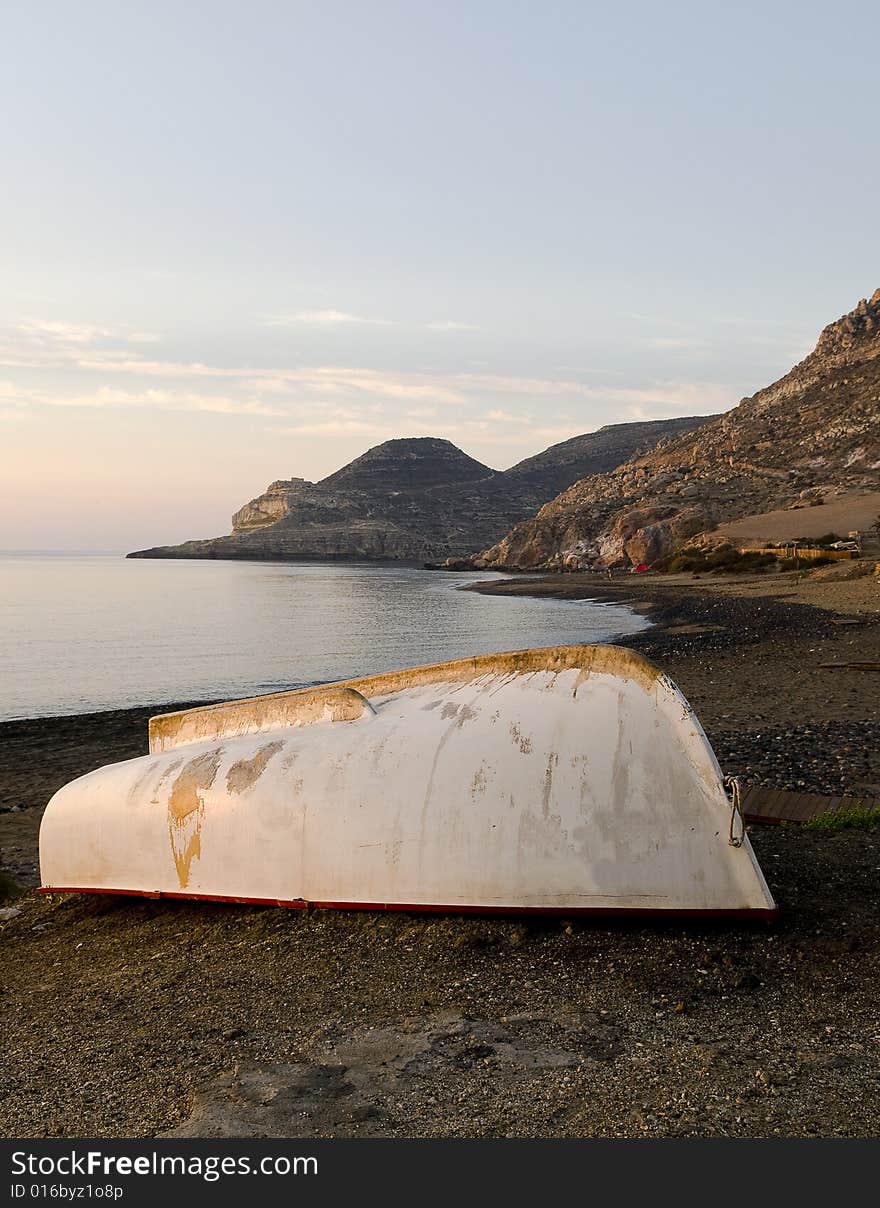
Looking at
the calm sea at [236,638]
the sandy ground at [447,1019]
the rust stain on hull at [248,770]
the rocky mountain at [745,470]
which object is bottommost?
the calm sea at [236,638]

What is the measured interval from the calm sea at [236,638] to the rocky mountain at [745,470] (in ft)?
73.5

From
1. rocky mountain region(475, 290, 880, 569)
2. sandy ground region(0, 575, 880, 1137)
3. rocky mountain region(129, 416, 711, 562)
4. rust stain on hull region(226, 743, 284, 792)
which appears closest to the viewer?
sandy ground region(0, 575, 880, 1137)

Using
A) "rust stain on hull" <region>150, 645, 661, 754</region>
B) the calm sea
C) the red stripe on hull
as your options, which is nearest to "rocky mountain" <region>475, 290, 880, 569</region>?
the calm sea

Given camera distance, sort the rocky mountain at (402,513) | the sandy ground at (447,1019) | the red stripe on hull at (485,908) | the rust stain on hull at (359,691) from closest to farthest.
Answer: the sandy ground at (447,1019) → the red stripe on hull at (485,908) → the rust stain on hull at (359,691) → the rocky mountain at (402,513)

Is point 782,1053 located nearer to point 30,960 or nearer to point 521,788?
point 521,788

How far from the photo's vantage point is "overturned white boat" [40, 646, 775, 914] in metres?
5.32

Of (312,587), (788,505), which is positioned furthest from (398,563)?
(788,505)

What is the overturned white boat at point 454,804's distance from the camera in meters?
5.32

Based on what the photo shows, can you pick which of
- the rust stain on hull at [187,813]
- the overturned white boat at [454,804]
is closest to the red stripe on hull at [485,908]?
the overturned white boat at [454,804]

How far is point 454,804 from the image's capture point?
561 cm

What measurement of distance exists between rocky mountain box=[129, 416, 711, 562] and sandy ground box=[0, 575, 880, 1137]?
137751 millimetres

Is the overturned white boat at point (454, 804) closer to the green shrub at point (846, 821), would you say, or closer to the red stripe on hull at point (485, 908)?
the red stripe on hull at point (485, 908)

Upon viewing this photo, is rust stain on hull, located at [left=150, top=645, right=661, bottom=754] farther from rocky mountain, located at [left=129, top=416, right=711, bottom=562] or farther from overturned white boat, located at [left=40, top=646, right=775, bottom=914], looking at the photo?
rocky mountain, located at [left=129, top=416, right=711, bottom=562]

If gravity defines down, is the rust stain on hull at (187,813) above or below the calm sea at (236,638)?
above
